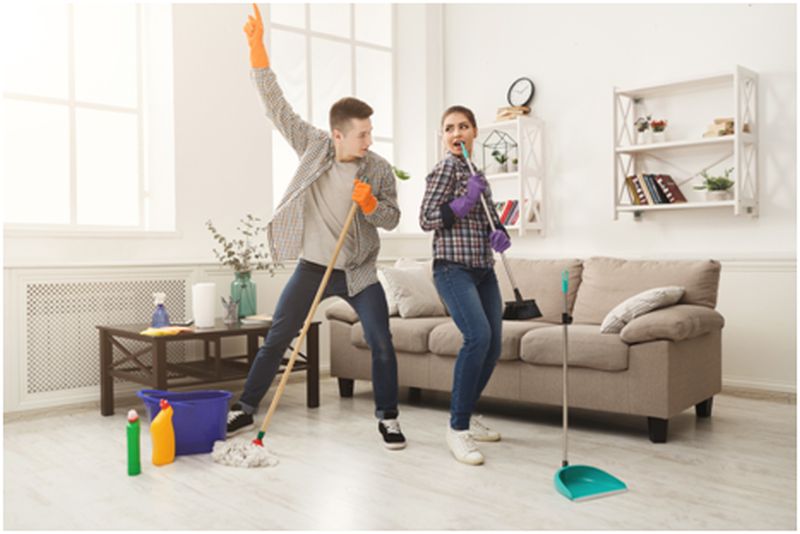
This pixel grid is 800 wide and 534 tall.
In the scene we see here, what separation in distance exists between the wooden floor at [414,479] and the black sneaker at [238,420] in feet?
0.48

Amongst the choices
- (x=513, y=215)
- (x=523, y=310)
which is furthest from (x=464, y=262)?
(x=513, y=215)

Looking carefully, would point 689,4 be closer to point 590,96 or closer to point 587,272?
point 590,96

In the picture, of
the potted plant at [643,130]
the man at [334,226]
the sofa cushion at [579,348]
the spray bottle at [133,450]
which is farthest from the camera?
the potted plant at [643,130]

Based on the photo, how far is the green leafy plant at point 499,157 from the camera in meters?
5.57

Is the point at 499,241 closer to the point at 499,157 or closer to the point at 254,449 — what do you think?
the point at 254,449

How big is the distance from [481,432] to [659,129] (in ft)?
7.90

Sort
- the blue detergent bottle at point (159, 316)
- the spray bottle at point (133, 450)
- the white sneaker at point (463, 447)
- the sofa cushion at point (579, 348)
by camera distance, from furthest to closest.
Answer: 1. the blue detergent bottle at point (159, 316)
2. the sofa cushion at point (579, 348)
3. the white sneaker at point (463, 447)
4. the spray bottle at point (133, 450)

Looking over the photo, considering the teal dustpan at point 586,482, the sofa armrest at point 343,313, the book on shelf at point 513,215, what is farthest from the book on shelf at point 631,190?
the teal dustpan at point 586,482

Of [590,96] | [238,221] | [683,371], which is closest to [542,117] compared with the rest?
[590,96]

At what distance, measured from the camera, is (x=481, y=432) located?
132 inches

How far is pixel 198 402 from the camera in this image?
3.12m

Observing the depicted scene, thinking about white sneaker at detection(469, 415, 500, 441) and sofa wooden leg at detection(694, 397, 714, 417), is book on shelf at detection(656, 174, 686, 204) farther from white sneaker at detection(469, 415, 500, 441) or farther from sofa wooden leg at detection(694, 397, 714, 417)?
white sneaker at detection(469, 415, 500, 441)

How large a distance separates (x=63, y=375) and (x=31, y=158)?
1.19 metres

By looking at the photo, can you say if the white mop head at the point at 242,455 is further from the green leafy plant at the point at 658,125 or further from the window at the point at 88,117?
the green leafy plant at the point at 658,125
